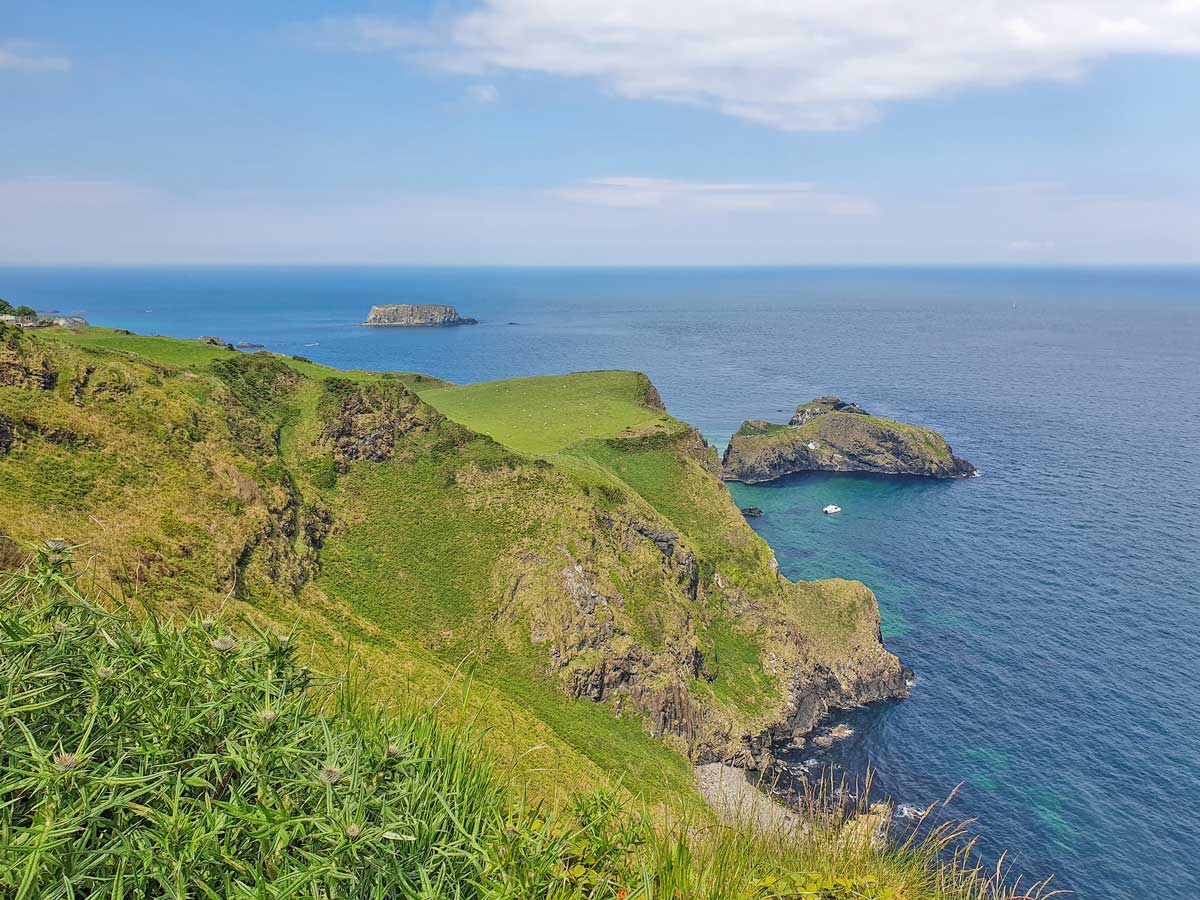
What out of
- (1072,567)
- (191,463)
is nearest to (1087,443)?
(1072,567)

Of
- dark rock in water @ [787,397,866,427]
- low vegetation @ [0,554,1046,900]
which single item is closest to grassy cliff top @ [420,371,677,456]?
dark rock in water @ [787,397,866,427]

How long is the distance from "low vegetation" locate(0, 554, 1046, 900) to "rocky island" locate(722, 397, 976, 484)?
396 feet

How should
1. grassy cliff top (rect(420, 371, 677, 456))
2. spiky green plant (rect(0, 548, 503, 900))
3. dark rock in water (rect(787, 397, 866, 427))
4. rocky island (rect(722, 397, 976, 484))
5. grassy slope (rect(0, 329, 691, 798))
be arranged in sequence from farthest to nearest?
dark rock in water (rect(787, 397, 866, 427)) → rocky island (rect(722, 397, 976, 484)) → grassy cliff top (rect(420, 371, 677, 456)) → grassy slope (rect(0, 329, 691, 798)) → spiky green plant (rect(0, 548, 503, 900))

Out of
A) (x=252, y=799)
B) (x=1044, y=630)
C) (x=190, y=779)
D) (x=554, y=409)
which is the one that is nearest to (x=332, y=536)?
(x=554, y=409)

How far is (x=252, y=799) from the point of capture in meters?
6.14

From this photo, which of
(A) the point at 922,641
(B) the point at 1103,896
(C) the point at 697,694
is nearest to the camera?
(B) the point at 1103,896

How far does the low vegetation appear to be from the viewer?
5203 millimetres

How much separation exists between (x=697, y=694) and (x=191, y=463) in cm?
3981

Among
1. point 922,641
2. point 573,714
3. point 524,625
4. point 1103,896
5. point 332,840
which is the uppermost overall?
point 332,840

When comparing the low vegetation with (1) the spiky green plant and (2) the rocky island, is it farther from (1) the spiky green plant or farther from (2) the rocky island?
(2) the rocky island

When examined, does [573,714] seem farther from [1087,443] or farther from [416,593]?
[1087,443]

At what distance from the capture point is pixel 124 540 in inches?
1270

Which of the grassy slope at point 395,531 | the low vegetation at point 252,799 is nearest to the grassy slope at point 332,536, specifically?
the grassy slope at point 395,531

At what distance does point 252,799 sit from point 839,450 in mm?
136172
